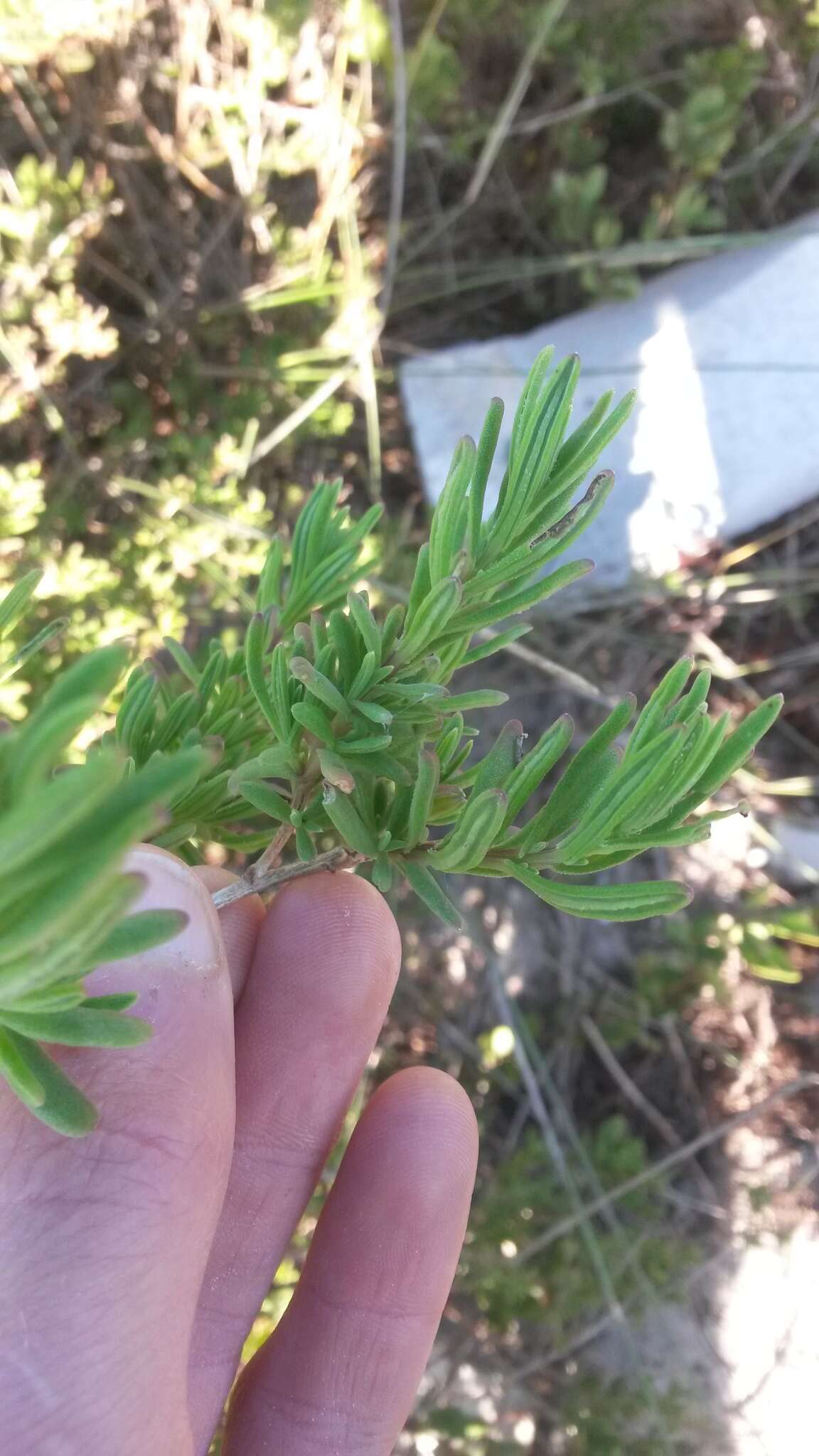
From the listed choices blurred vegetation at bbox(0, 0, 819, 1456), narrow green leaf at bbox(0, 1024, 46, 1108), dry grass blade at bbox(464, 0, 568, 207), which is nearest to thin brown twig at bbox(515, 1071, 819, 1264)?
blurred vegetation at bbox(0, 0, 819, 1456)

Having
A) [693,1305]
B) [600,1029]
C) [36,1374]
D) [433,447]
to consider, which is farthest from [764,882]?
[36,1374]

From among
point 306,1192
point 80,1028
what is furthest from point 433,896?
point 306,1192

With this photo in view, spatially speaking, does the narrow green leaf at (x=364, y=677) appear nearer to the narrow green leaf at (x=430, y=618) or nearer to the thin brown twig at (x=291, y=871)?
the narrow green leaf at (x=430, y=618)

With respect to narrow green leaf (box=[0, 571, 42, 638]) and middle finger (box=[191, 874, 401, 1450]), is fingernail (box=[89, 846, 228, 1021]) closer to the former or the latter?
narrow green leaf (box=[0, 571, 42, 638])

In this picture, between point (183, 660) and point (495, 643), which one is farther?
point (183, 660)

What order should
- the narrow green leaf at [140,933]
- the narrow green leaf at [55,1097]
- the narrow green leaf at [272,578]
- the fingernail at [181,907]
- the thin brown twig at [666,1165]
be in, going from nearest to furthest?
the narrow green leaf at [140,933], the narrow green leaf at [55,1097], the fingernail at [181,907], the narrow green leaf at [272,578], the thin brown twig at [666,1165]

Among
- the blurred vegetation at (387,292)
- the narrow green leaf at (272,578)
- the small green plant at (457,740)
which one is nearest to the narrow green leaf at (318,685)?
the small green plant at (457,740)

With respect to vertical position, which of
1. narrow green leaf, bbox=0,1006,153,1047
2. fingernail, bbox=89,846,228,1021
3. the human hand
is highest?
narrow green leaf, bbox=0,1006,153,1047

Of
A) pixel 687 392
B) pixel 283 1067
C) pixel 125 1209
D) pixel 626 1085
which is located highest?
pixel 687 392

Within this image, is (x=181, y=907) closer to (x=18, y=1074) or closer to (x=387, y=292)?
(x=18, y=1074)
